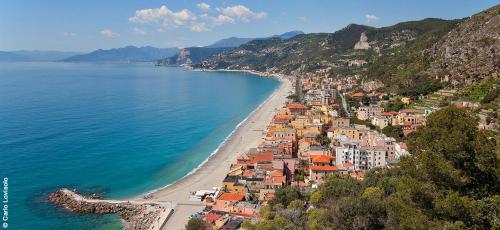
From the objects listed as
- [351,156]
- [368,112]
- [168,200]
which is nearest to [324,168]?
[351,156]

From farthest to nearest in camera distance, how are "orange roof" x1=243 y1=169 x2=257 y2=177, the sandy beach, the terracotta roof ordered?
"orange roof" x1=243 y1=169 x2=257 y2=177 → the terracotta roof → the sandy beach

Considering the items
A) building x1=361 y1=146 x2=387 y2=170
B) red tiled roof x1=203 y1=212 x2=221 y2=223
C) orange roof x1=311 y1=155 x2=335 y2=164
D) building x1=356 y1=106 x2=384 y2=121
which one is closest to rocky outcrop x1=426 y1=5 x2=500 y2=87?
building x1=356 y1=106 x2=384 y2=121

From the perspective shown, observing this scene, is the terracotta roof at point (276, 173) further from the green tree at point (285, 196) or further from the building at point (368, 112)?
the building at point (368, 112)

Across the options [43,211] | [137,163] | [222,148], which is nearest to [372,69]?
[222,148]

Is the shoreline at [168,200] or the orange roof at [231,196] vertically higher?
the orange roof at [231,196]

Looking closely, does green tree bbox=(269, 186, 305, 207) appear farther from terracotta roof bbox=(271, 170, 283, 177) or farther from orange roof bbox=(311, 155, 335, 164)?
orange roof bbox=(311, 155, 335, 164)

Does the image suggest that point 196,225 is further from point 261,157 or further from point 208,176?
point 261,157

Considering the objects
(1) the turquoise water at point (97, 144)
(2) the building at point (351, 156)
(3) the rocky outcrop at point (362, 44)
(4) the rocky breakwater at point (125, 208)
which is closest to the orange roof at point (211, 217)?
(4) the rocky breakwater at point (125, 208)
